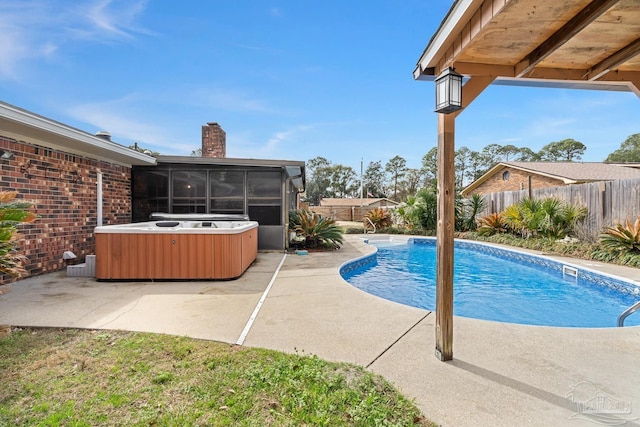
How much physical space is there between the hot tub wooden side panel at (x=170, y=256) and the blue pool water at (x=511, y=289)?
273 cm

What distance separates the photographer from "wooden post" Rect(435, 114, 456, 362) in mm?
2664

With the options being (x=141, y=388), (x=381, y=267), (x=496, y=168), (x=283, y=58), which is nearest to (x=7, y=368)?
(x=141, y=388)

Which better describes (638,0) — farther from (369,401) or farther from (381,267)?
(381,267)

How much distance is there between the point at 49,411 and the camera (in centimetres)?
199

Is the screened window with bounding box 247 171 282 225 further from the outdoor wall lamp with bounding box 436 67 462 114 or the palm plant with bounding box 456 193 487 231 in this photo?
the palm plant with bounding box 456 193 487 231

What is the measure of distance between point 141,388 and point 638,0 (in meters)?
4.04

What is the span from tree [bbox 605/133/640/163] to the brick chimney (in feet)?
145

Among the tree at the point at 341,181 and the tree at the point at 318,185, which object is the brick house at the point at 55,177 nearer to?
the tree at the point at 318,185

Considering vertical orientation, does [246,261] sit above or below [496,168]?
below

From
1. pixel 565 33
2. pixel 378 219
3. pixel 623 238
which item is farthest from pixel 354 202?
pixel 565 33

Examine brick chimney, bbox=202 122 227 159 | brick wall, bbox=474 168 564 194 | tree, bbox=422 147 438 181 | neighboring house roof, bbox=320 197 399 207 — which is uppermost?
tree, bbox=422 147 438 181

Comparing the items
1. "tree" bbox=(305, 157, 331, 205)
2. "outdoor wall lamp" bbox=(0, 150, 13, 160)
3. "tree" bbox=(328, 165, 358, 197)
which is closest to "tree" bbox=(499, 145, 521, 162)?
"tree" bbox=(328, 165, 358, 197)

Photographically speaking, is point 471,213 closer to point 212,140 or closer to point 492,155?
point 212,140

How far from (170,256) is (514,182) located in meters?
19.3
